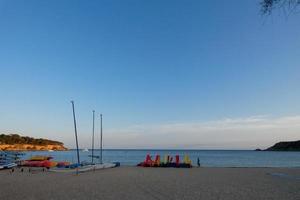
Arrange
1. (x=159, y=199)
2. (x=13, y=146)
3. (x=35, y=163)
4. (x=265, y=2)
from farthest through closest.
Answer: (x=13, y=146) → (x=35, y=163) → (x=159, y=199) → (x=265, y=2)

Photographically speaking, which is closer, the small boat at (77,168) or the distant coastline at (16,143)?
the small boat at (77,168)

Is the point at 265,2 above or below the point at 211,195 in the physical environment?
above

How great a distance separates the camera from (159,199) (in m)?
15.0

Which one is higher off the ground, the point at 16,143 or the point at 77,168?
the point at 16,143

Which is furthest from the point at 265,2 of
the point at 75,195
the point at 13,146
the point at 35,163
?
the point at 13,146

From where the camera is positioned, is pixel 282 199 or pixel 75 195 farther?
pixel 75 195

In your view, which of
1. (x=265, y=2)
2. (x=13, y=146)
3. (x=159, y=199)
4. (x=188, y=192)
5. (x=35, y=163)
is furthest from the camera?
(x=13, y=146)

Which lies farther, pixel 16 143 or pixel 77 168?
pixel 16 143

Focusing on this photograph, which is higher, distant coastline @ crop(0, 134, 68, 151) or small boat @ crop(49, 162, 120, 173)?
distant coastline @ crop(0, 134, 68, 151)

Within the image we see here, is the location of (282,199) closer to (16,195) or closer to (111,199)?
(111,199)

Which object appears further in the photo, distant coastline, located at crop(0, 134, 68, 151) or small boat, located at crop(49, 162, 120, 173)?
distant coastline, located at crop(0, 134, 68, 151)

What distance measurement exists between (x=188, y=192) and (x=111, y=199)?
4371 mm

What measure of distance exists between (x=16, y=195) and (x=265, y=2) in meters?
14.2

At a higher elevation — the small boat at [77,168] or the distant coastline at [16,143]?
the distant coastline at [16,143]
